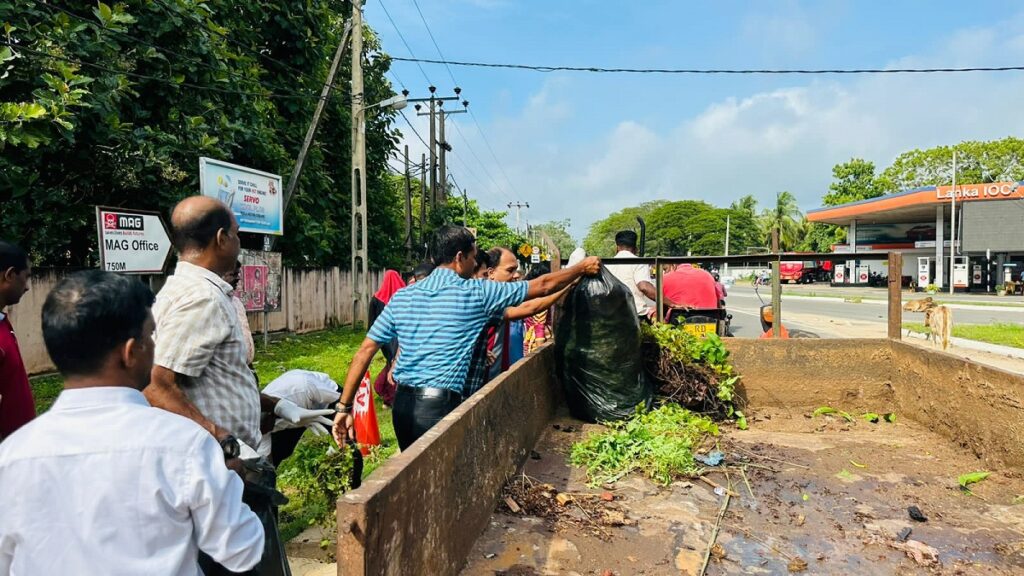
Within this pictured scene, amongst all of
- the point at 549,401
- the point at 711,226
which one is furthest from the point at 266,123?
the point at 711,226

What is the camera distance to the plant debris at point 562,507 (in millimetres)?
2822

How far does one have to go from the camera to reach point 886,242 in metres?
43.2

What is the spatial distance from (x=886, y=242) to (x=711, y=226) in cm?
2556

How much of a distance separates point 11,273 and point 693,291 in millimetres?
5347

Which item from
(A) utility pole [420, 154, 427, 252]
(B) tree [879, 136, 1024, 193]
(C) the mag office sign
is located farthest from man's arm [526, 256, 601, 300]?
(B) tree [879, 136, 1024, 193]

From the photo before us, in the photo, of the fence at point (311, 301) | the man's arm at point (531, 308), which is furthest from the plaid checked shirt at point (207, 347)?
the fence at point (311, 301)

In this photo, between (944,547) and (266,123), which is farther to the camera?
(266,123)

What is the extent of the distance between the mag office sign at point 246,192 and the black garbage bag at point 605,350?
20.0 ft

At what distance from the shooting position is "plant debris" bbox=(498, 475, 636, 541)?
282cm

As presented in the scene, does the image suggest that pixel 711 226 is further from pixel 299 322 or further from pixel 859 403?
pixel 859 403

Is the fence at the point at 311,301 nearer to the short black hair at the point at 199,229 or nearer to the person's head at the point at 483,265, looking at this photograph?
the person's head at the point at 483,265

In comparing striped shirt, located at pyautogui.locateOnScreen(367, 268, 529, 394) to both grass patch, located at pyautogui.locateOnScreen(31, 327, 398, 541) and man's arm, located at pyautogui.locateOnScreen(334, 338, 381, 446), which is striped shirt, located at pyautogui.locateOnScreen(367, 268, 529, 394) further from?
grass patch, located at pyautogui.locateOnScreen(31, 327, 398, 541)

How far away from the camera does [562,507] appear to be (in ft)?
9.80

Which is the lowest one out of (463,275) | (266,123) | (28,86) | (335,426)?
(335,426)
